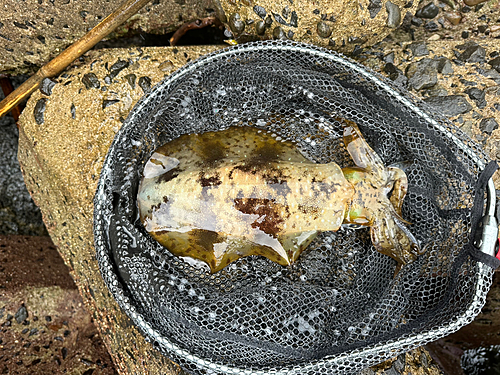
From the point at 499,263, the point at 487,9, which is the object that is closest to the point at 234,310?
the point at 499,263

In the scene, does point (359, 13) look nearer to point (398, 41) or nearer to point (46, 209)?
point (398, 41)

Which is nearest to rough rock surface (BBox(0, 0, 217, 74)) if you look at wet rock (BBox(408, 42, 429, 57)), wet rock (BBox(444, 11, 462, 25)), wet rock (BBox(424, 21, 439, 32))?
wet rock (BBox(408, 42, 429, 57))

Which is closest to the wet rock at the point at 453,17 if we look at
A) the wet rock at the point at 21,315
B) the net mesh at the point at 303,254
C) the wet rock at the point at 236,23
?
the net mesh at the point at 303,254

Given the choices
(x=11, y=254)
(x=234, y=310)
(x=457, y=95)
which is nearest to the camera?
(x=234, y=310)

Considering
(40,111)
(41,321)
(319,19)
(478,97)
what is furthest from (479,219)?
(41,321)

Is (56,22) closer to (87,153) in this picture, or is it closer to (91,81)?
(91,81)

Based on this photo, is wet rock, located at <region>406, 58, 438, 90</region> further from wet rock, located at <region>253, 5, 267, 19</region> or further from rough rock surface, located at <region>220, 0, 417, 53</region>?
wet rock, located at <region>253, 5, 267, 19</region>
